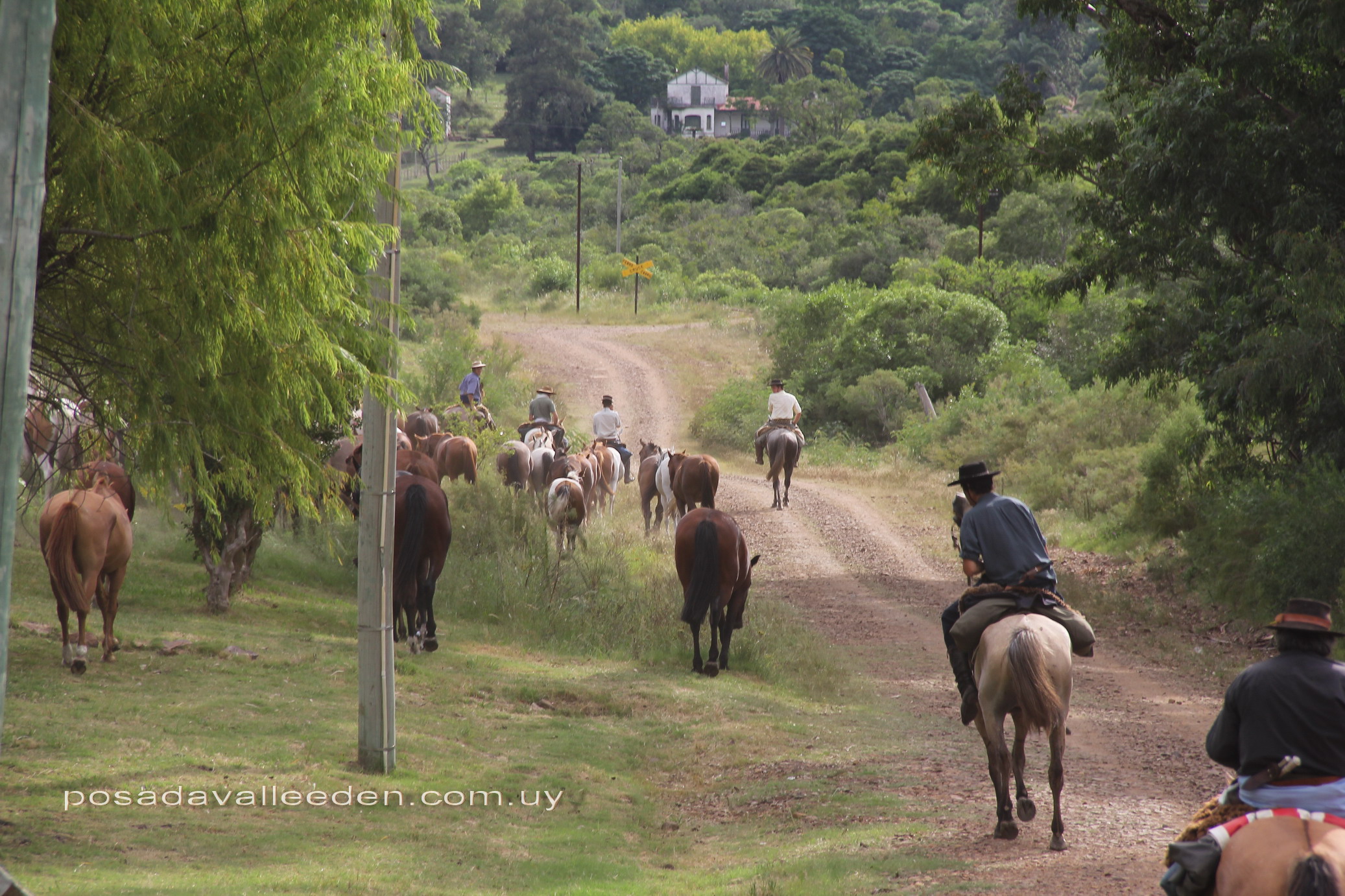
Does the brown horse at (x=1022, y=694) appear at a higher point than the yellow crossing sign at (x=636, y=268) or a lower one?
lower

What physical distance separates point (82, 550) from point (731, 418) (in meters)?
24.4

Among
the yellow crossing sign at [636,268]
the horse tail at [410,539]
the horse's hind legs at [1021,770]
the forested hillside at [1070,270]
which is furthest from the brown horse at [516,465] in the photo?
the yellow crossing sign at [636,268]

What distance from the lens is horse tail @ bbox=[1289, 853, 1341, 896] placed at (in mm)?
4176

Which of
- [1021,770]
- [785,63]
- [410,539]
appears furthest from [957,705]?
[785,63]

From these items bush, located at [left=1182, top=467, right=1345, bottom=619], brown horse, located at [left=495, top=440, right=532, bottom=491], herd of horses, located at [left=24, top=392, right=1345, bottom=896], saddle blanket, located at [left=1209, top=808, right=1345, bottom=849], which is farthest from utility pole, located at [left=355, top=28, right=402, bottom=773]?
brown horse, located at [left=495, top=440, right=532, bottom=491]

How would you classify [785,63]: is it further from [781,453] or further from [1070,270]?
[1070,270]

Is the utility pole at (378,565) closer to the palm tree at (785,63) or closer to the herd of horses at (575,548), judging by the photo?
the herd of horses at (575,548)

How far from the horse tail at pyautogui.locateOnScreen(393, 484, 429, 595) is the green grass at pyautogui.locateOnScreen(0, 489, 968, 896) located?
2.71 ft

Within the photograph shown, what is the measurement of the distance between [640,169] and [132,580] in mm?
85952

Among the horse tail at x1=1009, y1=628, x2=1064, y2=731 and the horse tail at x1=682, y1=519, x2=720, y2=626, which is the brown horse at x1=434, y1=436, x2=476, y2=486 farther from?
the horse tail at x1=1009, y1=628, x2=1064, y2=731

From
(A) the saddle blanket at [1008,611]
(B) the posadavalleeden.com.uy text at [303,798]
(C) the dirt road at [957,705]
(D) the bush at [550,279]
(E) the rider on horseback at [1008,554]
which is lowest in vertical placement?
(C) the dirt road at [957,705]

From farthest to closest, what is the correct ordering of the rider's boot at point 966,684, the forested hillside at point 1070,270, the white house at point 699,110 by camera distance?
the white house at point 699,110 → the forested hillside at point 1070,270 → the rider's boot at point 966,684

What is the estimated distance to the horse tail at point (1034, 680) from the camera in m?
6.82

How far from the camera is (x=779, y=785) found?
8.88 meters
